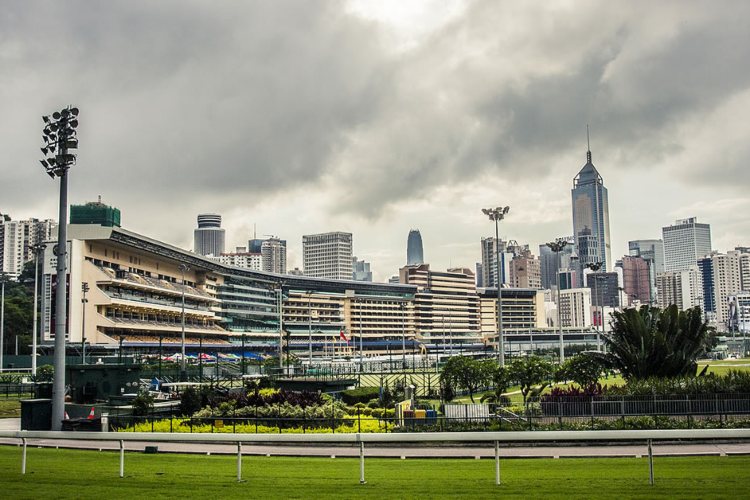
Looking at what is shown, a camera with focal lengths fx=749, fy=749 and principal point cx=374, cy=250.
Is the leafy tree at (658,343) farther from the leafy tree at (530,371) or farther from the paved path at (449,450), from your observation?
the paved path at (449,450)

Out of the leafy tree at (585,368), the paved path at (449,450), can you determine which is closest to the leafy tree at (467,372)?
the leafy tree at (585,368)

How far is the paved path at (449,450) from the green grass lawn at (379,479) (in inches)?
84.6

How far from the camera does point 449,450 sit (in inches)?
961

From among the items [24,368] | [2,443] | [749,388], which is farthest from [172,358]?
[749,388]

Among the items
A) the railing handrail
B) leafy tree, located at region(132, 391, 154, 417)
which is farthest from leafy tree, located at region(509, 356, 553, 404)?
the railing handrail

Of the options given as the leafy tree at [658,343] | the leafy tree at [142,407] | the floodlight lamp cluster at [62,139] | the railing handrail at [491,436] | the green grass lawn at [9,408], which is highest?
the floodlight lamp cluster at [62,139]

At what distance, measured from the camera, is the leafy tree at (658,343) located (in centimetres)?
3862

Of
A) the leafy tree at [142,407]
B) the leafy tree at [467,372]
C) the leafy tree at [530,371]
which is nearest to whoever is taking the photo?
the leafy tree at [142,407]

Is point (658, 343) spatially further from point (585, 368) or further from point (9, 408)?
point (9, 408)

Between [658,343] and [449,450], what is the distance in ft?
61.4

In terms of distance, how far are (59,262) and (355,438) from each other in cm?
1796

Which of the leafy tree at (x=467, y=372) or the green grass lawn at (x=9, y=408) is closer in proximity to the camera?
the green grass lawn at (x=9, y=408)

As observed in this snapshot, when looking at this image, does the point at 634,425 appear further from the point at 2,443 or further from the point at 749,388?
the point at 2,443

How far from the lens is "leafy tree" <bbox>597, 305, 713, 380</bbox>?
38625mm
